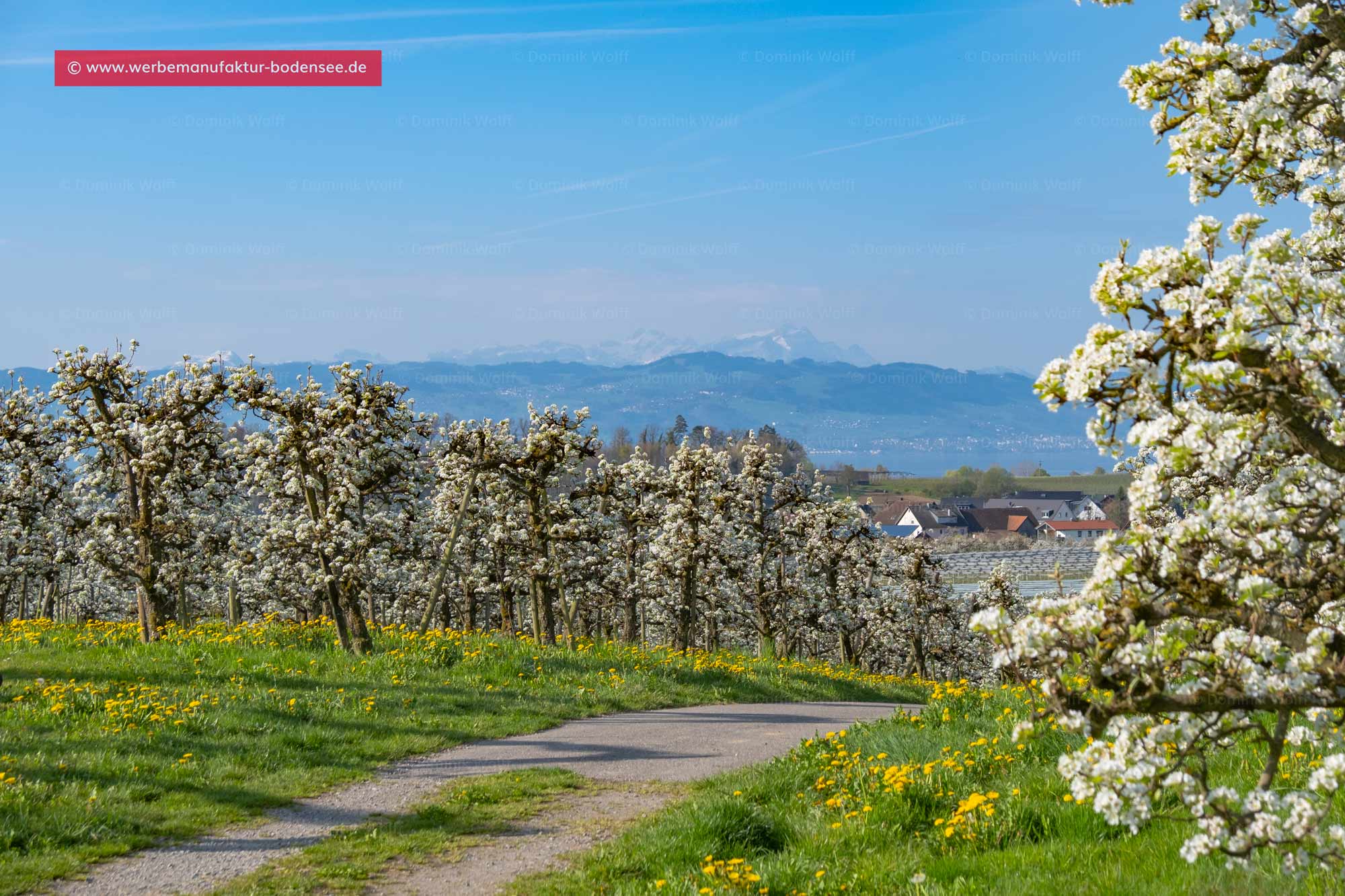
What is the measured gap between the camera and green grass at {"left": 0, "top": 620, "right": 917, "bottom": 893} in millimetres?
9477

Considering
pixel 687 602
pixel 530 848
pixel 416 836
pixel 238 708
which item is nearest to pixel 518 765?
pixel 416 836

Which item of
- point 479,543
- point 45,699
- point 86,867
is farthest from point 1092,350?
point 479,543

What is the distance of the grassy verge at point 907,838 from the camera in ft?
21.9

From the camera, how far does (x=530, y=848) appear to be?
923 centimetres

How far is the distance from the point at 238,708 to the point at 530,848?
6149 mm

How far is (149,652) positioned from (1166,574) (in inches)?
678

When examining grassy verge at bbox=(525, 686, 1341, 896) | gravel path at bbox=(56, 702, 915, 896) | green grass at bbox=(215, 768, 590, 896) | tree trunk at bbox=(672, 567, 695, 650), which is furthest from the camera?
tree trunk at bbox=(672, 567, 695, 650)

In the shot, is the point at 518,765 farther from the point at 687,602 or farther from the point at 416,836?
the point at 687,602

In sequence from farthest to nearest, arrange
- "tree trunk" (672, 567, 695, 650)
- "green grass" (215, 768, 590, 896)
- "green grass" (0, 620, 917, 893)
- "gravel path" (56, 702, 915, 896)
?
"tree trunk" (672, 567, 695, 650) < "green grass" (0, 620, 917, 893) < "gravel path" (56, 702, 915, 896) < "green grass" (215, 768, 590, 896)

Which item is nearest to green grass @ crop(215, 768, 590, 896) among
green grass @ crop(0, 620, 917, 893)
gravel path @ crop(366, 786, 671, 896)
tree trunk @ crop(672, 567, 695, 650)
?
gravel path @ crop(366, 786, 671, 896)

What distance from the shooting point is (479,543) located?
39219 mm

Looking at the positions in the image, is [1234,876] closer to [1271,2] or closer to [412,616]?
[1271,2]

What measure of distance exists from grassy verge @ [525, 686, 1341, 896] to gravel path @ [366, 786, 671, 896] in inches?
14.2

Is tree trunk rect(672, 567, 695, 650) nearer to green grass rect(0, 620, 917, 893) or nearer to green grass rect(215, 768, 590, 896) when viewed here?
green grass rect(0, 620, 917, 893)
